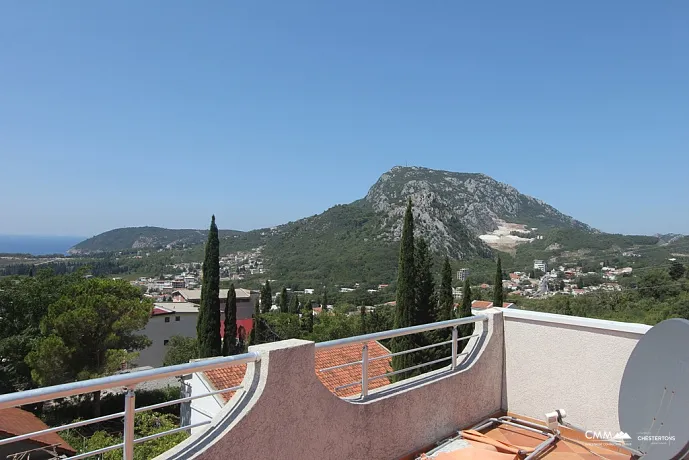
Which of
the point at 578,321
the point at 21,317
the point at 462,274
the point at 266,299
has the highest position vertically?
the point at 578,321

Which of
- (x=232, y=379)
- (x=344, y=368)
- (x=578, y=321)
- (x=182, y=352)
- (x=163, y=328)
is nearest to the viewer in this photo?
(x=578, y=321)

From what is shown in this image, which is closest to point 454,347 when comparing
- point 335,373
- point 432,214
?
point 335,373

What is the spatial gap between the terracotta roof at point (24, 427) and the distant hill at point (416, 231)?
182 ft

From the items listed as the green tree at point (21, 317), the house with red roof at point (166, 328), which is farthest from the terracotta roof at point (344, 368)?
the house with red roof at point (166, 328)

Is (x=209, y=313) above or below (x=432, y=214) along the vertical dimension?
below

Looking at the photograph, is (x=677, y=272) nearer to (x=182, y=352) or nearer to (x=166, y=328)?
(x=182, y=352)

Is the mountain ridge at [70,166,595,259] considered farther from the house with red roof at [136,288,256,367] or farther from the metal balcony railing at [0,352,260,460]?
the metal balcony railing at [0,352,260,460]

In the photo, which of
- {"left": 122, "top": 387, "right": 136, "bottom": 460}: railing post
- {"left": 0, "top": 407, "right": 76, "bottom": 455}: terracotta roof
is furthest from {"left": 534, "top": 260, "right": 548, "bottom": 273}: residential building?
{"left": 122, "top": 387, "right": 136, "bottom": 460}: railing post

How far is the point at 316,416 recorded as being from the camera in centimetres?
257

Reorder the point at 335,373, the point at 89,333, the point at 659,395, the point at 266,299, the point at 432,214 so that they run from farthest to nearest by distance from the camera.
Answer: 1. the point at 432,214
2. the point at 266,299
3. the point at 89,333
4. the point at 335,373
5. the point at 659,395

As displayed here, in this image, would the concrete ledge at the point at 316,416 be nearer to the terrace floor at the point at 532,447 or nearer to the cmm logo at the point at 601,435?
the terrace floor at the point at 532,447

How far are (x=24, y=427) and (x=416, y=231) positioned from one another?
192 ft

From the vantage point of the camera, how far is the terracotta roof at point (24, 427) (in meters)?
9.57

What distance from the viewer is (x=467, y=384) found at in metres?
3.80
